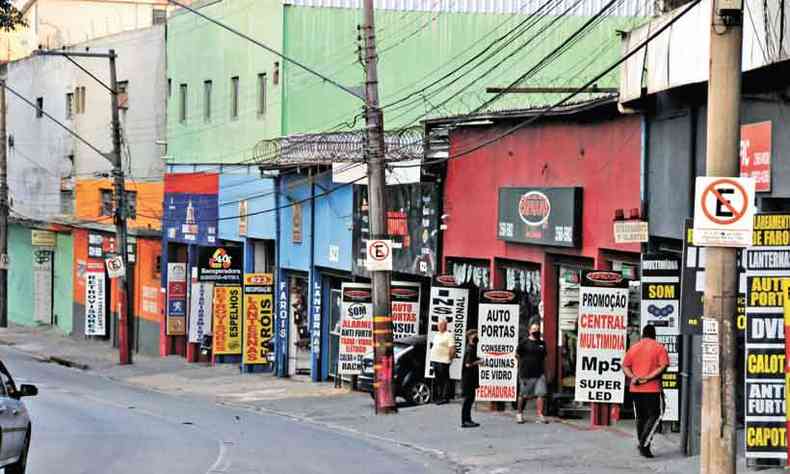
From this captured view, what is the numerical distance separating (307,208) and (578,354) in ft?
52.9

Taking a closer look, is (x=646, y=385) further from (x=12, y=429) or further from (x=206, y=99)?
(x=206, y=99)

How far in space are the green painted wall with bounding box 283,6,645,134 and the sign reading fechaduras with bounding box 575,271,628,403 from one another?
57.8 feet

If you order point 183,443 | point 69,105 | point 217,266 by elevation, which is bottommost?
point 183,443

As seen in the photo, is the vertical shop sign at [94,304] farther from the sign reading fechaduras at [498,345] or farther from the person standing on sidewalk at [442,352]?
the sign reading fechaduras at [498,345]

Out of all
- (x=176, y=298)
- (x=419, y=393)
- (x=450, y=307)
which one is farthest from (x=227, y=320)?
(x=450, y=307)

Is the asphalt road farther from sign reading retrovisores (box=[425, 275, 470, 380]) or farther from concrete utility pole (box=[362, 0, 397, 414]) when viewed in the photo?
sign reading retrovisores (box=[425, 275, 470, 380])

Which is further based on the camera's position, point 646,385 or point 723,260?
point 646,385

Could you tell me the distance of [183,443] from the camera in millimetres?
23703

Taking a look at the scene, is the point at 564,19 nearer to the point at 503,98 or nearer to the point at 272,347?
the point at 503,98

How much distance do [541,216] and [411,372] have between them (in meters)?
5.19

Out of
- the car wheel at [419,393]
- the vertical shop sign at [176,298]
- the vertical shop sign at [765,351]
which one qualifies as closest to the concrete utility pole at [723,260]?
the vertical shop sign at [765,351]

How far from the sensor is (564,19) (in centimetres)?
4309

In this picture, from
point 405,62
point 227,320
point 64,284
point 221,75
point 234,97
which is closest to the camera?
point 405,62

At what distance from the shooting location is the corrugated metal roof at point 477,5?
41625 millimetres
